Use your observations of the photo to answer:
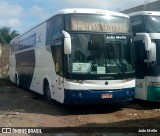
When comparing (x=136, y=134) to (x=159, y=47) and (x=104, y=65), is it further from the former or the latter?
(x=159, y=47)

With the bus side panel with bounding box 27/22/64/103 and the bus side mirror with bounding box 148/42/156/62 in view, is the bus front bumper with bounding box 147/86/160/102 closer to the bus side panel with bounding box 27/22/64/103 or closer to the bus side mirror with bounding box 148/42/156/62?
the bus side mirror with bounding box 148/42/156/62

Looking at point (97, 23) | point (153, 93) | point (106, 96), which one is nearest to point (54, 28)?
point (97, 23)

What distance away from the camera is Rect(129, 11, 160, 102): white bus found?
11.9 metres

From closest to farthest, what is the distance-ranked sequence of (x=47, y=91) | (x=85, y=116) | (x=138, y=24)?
1. (x=85, y=116)
2. (x=138, y=24)
3. (x=47, y=91)

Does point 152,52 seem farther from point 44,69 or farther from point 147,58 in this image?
point 44,69

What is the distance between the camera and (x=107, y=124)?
9.36 meters

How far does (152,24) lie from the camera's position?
12305mm

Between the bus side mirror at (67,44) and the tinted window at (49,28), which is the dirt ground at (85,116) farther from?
the tinted window at (49,28)

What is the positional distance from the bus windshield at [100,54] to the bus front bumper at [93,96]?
62 centimetres

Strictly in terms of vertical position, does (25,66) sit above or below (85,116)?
above

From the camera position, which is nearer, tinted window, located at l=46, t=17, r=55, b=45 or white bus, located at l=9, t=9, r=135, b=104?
white bus, located at l=9, t=9, r=135, b=104

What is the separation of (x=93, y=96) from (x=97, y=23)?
2.39 metres

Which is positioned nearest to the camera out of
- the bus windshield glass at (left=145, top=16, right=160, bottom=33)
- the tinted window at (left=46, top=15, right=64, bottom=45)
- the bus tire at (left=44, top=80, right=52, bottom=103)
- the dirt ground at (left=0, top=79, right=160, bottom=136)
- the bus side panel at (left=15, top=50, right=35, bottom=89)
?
the dirt ground at (left=0, top=79, right=160, bottom=136)

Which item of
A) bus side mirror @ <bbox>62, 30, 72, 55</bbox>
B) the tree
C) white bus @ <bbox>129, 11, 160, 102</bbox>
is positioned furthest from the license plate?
the tree
